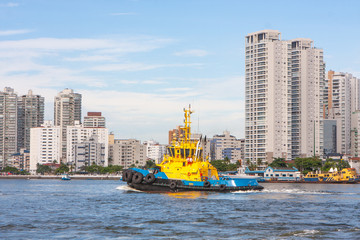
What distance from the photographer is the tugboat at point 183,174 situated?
258 feet

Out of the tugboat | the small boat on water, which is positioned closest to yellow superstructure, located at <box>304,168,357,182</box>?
the small boat on water

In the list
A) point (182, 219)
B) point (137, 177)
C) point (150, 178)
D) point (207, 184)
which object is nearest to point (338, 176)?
point (207, 184)

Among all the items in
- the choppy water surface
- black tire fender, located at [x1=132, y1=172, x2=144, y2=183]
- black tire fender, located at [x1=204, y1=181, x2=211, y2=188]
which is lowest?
the choppy water surface

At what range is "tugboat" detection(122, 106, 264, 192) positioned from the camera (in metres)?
78.5

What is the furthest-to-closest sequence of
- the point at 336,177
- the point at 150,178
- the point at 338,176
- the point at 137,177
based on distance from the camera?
the point at 338,176
the point at 336,177
the point at 137,177
the point at 150,178

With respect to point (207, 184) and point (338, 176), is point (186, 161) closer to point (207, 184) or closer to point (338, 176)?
point (207, 184)

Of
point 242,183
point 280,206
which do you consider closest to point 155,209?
point 280,206

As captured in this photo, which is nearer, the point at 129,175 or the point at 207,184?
the point at 207,184

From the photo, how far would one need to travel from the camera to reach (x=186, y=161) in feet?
261

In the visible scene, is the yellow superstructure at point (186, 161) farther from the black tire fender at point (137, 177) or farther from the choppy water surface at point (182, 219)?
the choppy water surface at point (182, 219)

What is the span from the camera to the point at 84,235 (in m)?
39.6

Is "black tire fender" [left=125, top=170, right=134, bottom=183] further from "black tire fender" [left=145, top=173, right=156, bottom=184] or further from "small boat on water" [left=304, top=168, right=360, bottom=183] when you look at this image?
"small boat on water" [left=304, top=168, right=360, bottom=183]

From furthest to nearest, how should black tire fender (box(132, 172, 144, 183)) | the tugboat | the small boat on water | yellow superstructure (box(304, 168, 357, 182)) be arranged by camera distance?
yellow superstructure (box(304, 168, 357, 182)) → the small boat on water → black tire fender (box(132, 172, 144, 183)) → the tugboat

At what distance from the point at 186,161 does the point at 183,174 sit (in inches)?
73.6
